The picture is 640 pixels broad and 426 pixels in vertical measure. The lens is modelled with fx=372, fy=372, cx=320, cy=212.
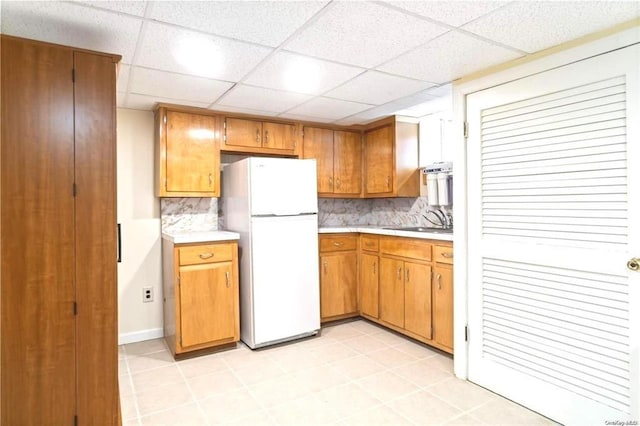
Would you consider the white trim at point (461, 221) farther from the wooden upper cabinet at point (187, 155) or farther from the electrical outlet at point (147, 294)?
the electrical outlet at point (147, 294)

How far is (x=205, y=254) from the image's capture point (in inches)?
116

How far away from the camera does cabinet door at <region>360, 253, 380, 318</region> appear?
142 inches

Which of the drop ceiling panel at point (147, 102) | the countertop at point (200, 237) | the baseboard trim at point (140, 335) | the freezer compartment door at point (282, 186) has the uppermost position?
the drop ceiling panel at point (147, 102)

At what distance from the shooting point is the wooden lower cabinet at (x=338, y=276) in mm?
3641

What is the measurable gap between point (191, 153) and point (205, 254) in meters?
0.92

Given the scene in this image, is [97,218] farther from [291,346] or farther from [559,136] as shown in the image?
[559,136]

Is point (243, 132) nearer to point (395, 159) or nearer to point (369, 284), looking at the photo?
point (395, 159)

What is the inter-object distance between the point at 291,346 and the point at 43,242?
2047 mm

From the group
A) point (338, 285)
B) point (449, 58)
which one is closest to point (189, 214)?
point (338, 285)

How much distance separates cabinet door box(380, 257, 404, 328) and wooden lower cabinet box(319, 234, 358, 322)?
37cm

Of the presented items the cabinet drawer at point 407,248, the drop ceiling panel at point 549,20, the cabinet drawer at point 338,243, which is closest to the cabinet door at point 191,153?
the cabinet drawer at point 338,243

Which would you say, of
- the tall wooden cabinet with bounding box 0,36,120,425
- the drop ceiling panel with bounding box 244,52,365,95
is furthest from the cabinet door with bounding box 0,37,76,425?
the drop ceiling panel with bounding box 244,52,365,95

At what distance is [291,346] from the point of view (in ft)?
10.3

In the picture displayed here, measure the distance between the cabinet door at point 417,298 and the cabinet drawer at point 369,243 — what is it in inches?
17.6
